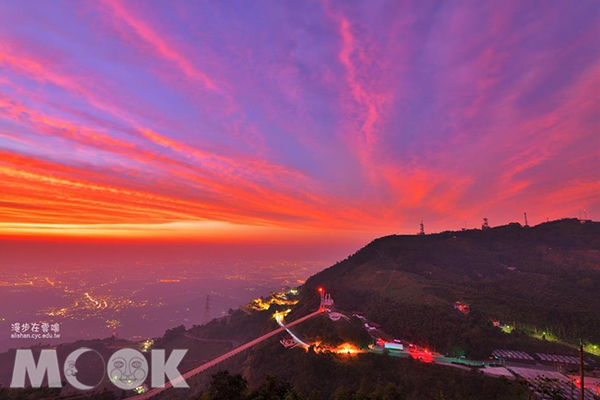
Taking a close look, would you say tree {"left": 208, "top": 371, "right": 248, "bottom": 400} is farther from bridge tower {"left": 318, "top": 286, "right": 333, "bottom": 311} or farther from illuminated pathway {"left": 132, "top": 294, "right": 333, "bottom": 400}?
bridge tower {"left": 318, "top": 286, "right": 333, "bottom": 311}

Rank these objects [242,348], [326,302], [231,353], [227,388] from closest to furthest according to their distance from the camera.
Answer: [227,388] < [231,353] < [242,348] < [326,302]

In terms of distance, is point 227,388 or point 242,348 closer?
point 227,388

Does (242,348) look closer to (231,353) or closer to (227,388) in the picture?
(231,353)

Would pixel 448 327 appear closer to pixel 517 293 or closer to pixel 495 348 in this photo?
pixel 495 348

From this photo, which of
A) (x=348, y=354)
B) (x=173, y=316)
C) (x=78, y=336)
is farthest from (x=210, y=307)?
(x=348, y=354)

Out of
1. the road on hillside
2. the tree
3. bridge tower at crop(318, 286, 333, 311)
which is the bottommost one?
the road on hillside

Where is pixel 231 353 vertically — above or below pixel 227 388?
below

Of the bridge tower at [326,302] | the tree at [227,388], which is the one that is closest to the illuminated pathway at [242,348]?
the bridge tower at [326,302]

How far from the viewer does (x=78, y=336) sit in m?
115

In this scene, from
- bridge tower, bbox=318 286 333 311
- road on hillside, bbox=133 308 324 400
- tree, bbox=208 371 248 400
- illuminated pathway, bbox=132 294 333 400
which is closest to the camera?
tree, bbox=208 371 248 400

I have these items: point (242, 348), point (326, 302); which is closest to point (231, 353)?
point (242, 348)

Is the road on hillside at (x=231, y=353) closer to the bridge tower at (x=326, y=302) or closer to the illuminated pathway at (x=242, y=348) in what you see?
the illuminated pathway at (x=242, y=348)

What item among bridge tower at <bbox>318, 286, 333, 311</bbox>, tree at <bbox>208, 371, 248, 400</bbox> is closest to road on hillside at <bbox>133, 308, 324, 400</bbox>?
bridge tower at <bbox>318, 286, 333, 311</bbox>

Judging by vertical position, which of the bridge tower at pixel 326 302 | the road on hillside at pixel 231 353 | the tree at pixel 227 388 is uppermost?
the bridge tower at pixel 326 302
